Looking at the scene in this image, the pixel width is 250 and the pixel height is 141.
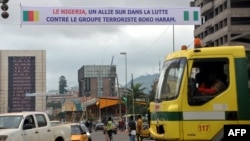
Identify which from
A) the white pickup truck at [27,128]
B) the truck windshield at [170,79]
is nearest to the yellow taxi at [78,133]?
the white pickup truck at [27,128]

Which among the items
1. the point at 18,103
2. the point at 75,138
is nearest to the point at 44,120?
the point at 75,138

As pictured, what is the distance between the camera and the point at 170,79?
450 inches

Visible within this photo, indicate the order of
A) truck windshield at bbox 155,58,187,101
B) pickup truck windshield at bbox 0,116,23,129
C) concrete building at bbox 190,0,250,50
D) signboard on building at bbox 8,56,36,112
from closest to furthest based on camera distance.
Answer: truck windshield at bbox 155,58,187,101 < pickup truck windshield at bbox 0,116,23,129 < concrete building at bbox 190,0,250,50 < signboard on building at bbox 8,56,36,112

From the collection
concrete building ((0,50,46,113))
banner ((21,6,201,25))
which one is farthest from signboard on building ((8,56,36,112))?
banner ((21,6,201,25))

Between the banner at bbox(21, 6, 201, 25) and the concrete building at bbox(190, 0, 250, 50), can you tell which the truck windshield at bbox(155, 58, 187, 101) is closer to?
the banner at bbox(21, 6, 201, 25)

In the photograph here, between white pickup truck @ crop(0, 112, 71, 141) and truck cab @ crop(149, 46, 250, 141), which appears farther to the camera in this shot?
white pickup truck @ crop(0, 112, 71, 141)

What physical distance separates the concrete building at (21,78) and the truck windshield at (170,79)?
108 metres

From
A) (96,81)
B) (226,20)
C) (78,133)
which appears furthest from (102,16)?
(96,81)

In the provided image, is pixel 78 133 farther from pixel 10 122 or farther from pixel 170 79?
pixel 170 79

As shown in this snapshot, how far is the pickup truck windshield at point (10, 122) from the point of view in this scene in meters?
16.3

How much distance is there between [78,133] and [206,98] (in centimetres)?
1307

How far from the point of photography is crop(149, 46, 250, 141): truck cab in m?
10.9

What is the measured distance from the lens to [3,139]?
15.2 m

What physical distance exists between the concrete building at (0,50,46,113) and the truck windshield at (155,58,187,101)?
108 meters
